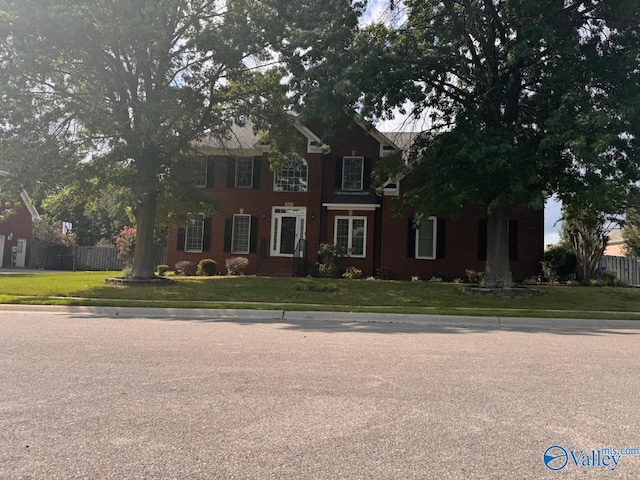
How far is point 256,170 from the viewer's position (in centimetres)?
2520

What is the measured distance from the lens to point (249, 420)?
4.27 meters

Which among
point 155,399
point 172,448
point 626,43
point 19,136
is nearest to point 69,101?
point 19,136

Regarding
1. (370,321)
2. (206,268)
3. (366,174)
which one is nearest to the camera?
(370,321)

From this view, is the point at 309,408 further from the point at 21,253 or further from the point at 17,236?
the point at 21,253

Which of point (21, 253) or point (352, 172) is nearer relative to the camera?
point (352, 172)

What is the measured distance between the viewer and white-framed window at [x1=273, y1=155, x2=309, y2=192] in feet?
80.4

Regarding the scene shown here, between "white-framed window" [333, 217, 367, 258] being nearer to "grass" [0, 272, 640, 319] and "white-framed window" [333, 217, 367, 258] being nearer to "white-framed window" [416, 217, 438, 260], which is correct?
"white-framed window" [416, 217, 438, 260]

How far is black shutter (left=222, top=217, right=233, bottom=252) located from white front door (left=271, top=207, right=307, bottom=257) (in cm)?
225

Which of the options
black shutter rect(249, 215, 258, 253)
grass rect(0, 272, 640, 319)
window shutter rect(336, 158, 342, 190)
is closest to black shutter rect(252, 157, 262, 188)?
black shutter rect(249, 215, 258, 253)

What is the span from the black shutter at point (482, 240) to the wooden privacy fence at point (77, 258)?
25.5 meters

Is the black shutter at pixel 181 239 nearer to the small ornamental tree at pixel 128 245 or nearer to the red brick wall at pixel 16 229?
the small ornamental tree at pixel 128 245

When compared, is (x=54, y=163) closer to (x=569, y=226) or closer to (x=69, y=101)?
(x=69, y=101)

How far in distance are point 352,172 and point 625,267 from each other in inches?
627

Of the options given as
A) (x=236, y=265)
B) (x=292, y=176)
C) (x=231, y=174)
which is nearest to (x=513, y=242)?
(x=292, y=176)
